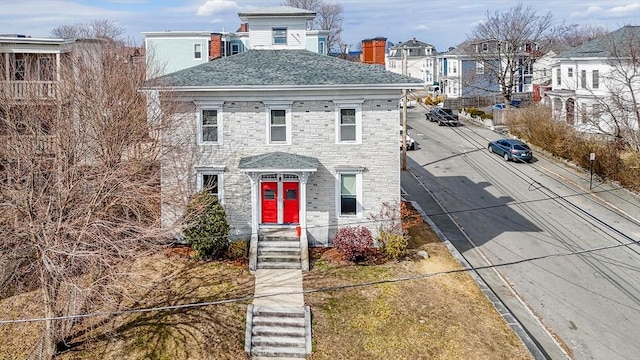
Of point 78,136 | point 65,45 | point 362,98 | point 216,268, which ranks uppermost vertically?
point 65,45

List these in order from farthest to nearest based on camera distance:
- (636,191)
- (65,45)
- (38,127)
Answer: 1. (636,191)
2. (65,45)
3. (38,127)

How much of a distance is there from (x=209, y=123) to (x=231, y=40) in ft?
106

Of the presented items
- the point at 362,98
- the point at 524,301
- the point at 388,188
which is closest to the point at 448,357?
the point at 524,301

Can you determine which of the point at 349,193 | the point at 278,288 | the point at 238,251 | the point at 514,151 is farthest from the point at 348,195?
the point at 514,151

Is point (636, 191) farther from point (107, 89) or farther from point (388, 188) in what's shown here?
point (107, 89)

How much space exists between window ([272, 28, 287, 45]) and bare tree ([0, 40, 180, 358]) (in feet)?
23.1

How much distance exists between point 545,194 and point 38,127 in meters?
28.0

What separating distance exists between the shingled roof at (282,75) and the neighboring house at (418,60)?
70.9 meters

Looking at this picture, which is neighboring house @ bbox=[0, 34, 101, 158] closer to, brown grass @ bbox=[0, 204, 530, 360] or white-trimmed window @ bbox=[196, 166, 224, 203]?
brown grass @ bbox=[0, 204, 530, 360]

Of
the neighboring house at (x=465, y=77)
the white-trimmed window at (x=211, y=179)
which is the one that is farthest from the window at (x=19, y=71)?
the neighboring house at (x=465, y=77)

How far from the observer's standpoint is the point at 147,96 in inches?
915

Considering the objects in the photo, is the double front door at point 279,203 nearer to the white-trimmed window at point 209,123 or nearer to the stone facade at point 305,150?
the stone facade at point 305,150

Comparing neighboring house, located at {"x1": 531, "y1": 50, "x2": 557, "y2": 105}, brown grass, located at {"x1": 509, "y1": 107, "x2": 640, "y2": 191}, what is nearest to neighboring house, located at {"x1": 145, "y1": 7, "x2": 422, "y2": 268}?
brown grass, located at {"x1": 509, "y1": 107, "x2": 640, "y2": 191}

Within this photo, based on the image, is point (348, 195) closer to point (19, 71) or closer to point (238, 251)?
point (238, 251)
